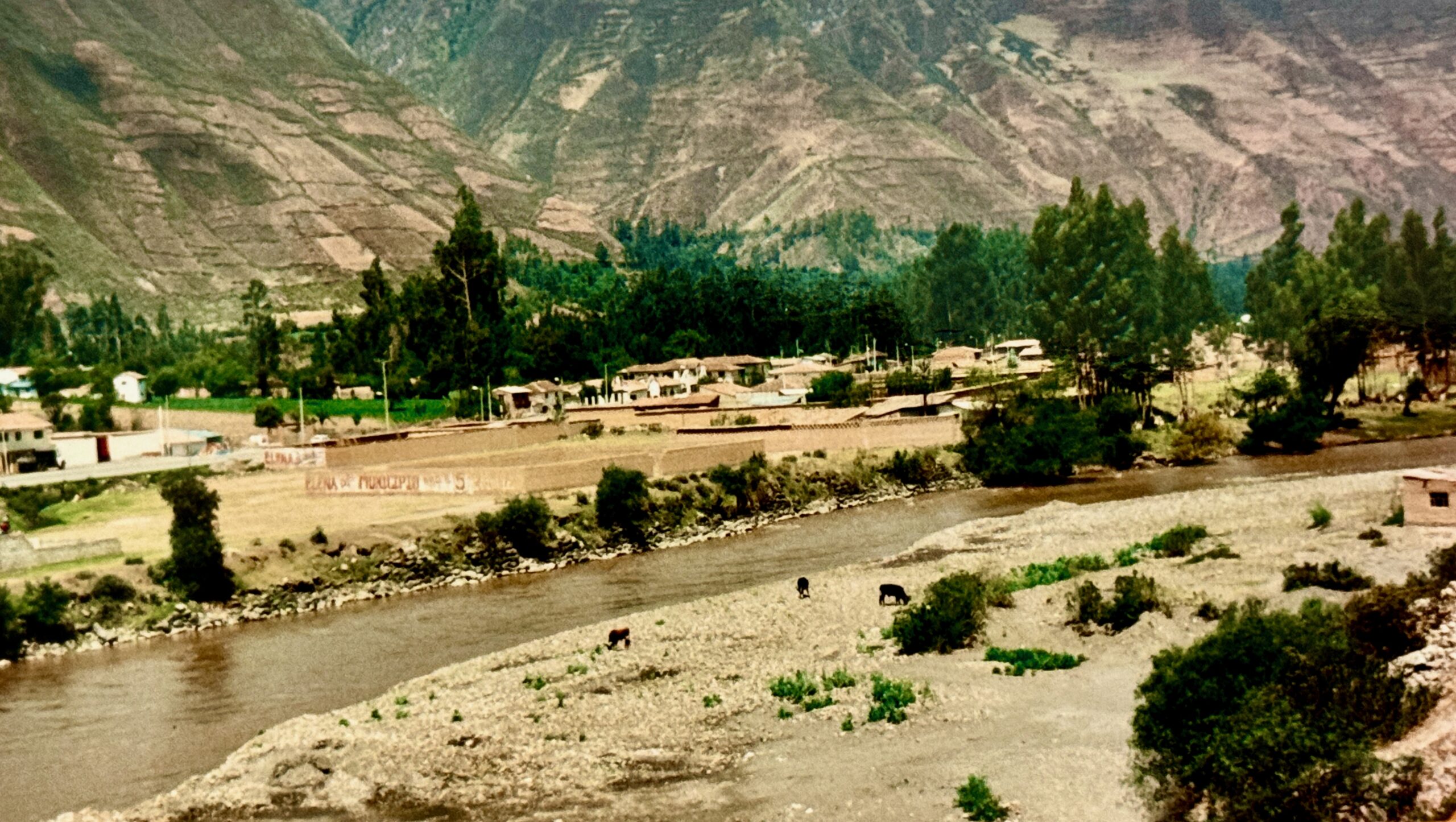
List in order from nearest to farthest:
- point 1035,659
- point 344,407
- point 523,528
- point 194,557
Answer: point 1035,659 < point 194,557 < point 523,528 < point 344,407

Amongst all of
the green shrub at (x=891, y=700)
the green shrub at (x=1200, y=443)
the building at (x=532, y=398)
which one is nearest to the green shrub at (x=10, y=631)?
the green shrub at (x=891, y=700)

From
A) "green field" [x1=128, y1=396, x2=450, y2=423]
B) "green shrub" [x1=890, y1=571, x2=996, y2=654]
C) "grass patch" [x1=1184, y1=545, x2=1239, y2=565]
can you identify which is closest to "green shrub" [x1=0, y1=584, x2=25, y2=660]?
"green shrub" [x1=890, y1=571, x2=996, y2=654]

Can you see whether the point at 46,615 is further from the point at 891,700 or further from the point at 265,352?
the point at 265,352

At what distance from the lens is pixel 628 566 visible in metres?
57.5

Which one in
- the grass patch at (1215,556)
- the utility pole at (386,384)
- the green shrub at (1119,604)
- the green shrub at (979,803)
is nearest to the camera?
the green shrub at (979,803)

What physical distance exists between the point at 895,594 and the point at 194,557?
83.4 ft

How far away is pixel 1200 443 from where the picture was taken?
85.6 metres

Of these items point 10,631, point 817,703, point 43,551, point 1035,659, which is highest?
point 43,551

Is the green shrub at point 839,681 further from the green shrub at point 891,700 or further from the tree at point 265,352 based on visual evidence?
the tree at point 265,352

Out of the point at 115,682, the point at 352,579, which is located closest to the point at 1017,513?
the point at 352,579

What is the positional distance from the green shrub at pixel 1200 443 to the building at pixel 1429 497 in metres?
47.3

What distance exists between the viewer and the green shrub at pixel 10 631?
44.9 meters

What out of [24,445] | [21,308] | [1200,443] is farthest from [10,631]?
[21,308]

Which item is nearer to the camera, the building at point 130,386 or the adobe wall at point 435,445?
the adobe wall at point 435,445
